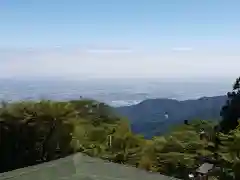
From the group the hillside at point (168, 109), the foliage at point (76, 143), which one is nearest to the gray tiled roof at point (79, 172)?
the foliage at point (76, 143)

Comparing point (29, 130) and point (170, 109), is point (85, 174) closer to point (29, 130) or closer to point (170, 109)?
point (29, 130)

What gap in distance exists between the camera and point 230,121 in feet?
99.2

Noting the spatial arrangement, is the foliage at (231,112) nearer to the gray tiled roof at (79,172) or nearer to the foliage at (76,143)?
the foliage at (76,143)

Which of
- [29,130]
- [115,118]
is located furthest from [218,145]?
[29,130]

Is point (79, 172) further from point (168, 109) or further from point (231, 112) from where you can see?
point (168, 109)

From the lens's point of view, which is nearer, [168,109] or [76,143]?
[76,143]

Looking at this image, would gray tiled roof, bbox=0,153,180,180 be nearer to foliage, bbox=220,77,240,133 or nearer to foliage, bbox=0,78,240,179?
foliage, bbox=0,78,240,179

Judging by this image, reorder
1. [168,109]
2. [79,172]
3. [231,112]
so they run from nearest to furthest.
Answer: [79,172]
[231,112]
[168,109]

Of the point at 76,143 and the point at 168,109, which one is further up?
the point at 76,143

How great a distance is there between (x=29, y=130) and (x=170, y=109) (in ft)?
189

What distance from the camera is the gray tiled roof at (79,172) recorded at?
252 inches

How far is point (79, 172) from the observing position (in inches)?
257

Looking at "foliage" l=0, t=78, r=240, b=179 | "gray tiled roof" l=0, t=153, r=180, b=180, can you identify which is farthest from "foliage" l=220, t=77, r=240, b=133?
"gray tiled roof" l=0, t=153, r=180, b=180

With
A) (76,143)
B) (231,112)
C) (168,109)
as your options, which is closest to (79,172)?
(76,143)
